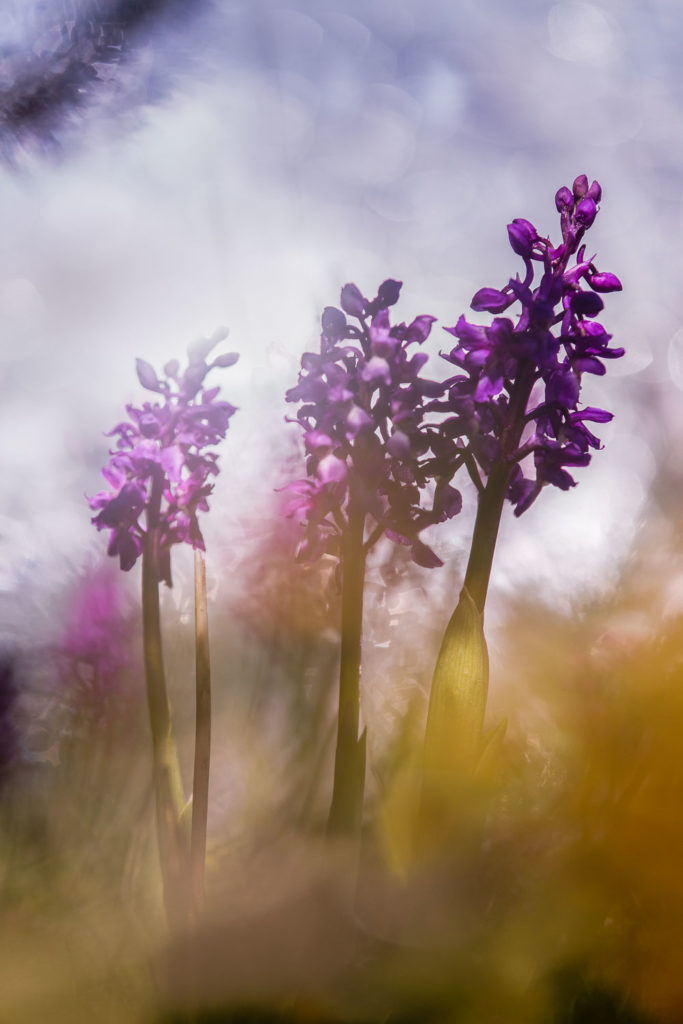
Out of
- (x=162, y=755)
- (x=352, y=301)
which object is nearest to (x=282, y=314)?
(x=352, y=301)

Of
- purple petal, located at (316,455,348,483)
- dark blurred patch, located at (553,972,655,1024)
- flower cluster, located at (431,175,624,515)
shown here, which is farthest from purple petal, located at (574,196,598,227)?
dark blurred patch, located at (553,972,655,1024)

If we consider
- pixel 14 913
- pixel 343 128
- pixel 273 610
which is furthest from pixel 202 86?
pixel 14 913

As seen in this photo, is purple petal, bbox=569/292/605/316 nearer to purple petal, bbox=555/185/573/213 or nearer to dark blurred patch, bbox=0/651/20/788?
purple petal, bbox=555/185/573/213

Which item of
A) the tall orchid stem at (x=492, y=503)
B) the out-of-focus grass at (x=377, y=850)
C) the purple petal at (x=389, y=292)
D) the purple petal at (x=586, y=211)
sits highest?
the purple petal at (x=586, y=211)

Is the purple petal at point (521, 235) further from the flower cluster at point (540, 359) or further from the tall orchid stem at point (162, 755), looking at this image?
the tall orchid stem at point (162, 755)

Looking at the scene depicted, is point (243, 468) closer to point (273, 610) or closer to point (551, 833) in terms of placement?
point (273, 610)

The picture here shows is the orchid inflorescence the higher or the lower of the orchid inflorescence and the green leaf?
the higher

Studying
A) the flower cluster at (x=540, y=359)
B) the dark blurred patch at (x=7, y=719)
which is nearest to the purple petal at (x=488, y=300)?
the flower cluster at (x=540, y=359)
